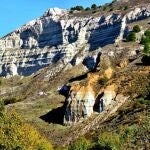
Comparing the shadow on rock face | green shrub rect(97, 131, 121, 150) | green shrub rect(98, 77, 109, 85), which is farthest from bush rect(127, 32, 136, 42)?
green shrub rect(97, 131, 121, 150)

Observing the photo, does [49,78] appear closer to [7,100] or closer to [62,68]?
[62,68]

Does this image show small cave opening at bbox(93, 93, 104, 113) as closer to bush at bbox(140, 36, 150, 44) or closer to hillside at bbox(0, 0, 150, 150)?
hillside at bbox(0, 0, 150, 150)

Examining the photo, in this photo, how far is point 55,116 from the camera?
100m

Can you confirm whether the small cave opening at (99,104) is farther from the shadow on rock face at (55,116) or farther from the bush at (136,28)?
the bush at (136,28)

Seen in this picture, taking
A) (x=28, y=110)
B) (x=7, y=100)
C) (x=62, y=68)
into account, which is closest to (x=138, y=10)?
(x=62, y=68)

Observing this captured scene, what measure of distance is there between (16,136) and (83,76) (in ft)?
172

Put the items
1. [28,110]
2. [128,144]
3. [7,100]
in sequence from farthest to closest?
[7,100] < [28,110] < [128,144]

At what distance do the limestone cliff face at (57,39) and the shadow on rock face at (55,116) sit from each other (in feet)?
101

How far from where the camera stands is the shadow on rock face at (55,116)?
9844cm

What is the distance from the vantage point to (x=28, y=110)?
341 ft

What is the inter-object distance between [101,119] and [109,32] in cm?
5924

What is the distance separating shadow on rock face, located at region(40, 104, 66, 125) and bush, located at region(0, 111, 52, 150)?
1096 inches

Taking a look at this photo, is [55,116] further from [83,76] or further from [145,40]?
[145,40]

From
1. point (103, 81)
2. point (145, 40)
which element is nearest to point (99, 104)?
point (103, 81)
